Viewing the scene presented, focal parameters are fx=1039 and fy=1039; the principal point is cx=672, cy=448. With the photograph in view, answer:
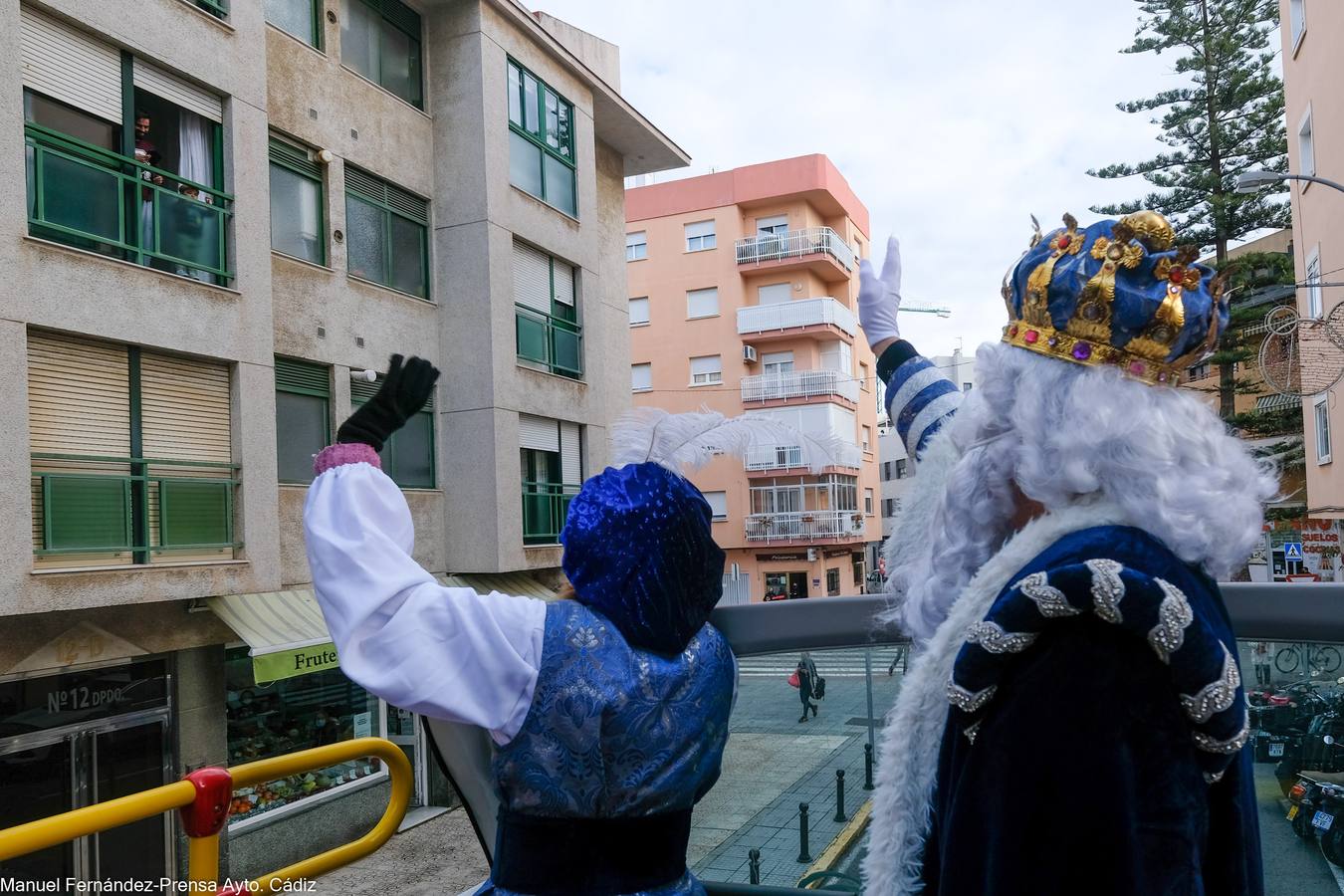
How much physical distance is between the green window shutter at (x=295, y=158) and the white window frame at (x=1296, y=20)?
1721cm

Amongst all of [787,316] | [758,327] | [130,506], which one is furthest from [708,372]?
[130,506]

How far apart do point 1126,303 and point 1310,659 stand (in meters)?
1.16

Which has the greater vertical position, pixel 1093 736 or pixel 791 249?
pixel 791 249

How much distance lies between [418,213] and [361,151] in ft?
4.63

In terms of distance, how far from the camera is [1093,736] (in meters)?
1.29

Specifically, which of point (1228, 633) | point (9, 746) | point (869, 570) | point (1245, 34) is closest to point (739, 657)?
point (1228, 633)

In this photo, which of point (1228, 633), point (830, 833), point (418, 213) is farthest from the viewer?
point (418, 213)

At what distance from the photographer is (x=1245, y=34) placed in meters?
24.3

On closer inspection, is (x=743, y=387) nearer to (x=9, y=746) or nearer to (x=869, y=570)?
(x=869, y=570)

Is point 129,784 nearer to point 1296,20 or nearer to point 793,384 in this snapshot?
point 1296,20

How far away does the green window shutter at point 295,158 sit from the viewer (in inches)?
486

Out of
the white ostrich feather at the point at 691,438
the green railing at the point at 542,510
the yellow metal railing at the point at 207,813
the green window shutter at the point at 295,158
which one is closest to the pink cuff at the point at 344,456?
the white ostrich feather at the point at 691,438

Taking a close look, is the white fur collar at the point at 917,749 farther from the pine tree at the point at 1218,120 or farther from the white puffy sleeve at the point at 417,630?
the pine tree at the point at 1218,120

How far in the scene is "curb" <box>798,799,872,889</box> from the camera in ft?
7.95
